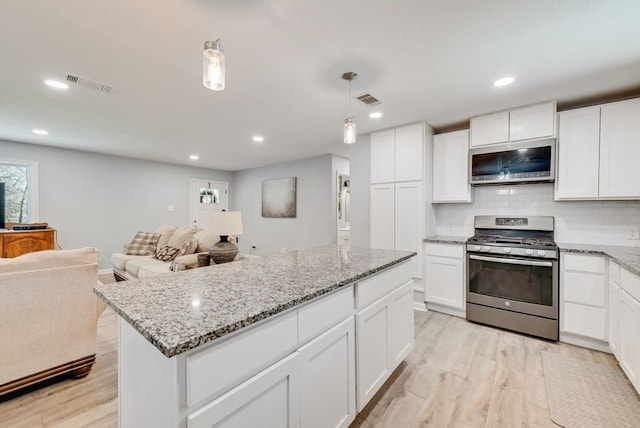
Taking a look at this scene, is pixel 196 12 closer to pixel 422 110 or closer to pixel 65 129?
pixel 422 110

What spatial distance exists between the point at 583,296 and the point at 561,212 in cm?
97

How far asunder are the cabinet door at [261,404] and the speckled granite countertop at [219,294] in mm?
225

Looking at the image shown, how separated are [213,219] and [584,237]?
12.8 feet

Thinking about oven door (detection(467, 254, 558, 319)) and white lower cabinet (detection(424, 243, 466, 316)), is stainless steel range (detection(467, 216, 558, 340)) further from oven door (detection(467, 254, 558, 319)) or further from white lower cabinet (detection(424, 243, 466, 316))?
white lower cabinet (detection(424, 243, 466, 316))

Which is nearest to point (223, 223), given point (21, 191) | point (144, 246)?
point (144, 246)

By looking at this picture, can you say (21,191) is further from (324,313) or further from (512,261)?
(512,261)

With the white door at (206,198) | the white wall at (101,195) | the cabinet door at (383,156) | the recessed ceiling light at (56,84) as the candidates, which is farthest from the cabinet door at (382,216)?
the white wall at (101,195)

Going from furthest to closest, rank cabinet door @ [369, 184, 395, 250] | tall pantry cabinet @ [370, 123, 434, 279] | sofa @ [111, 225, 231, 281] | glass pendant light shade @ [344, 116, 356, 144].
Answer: cabinet door @ [369, 184, 395, 250] → tall pantry cabinet @ [370, 123, 434, 279] → sofa @ [111, 225, 231, 281] → glass pendant light shade @ [344, 116, 356, 144]

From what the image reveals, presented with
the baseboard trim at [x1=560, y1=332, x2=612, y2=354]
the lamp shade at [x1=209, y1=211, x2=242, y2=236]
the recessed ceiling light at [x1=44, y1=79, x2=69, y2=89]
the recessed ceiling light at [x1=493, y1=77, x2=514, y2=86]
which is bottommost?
the baseboard trim at [x1=560, y1=332, x2=612, y2=354]

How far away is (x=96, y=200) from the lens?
5.34 m

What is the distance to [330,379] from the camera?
4.33 feet

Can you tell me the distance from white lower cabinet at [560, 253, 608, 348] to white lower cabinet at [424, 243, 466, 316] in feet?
2.90

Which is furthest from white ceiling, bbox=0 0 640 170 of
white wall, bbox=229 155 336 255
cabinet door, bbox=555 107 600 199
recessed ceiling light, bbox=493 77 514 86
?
white wall, bbox=229 155 336 255

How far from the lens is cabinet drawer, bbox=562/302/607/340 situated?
2.39m
